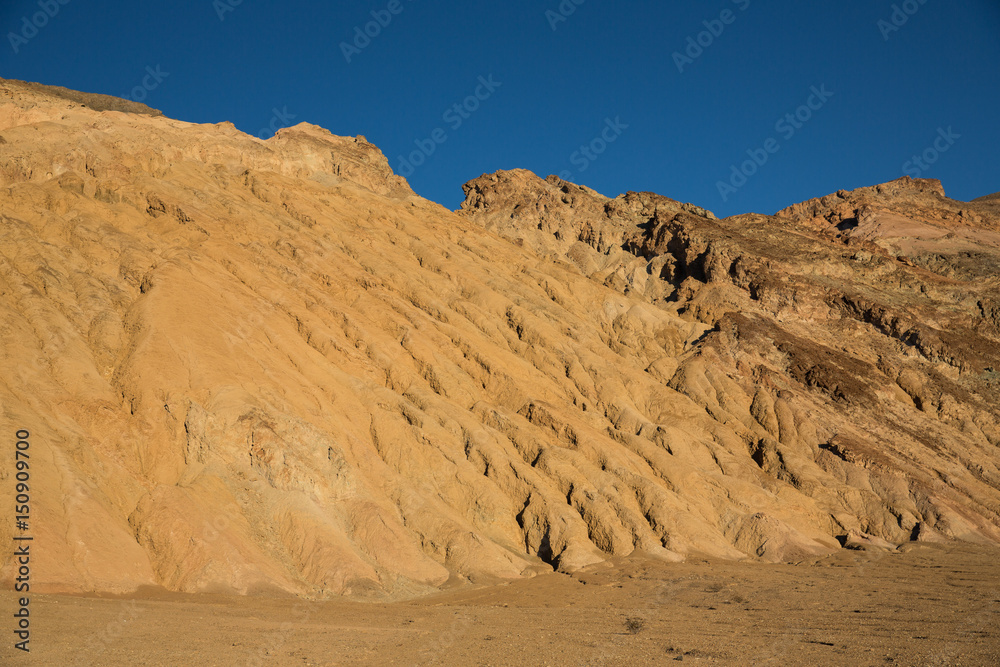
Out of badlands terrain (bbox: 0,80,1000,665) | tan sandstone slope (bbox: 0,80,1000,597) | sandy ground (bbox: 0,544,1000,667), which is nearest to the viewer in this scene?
sandy ground (bbox: 0,544,1000,667)

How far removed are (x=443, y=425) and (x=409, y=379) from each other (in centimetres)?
358

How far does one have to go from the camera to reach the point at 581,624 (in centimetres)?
2053

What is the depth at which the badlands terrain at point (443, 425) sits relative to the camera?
798 inches

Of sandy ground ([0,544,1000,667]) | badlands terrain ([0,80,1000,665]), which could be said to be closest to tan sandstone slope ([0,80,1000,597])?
badlands terrain ([0,80,1000,665])

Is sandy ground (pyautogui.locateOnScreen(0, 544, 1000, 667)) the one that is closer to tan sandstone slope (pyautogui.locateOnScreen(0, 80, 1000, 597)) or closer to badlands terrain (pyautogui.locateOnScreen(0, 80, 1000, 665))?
badlands terrain (pyautogui.locateOnScreen(0, 80, 1000, 665))

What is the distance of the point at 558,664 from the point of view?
52.9 ft

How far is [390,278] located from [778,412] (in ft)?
79.1

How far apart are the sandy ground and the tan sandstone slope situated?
7.84 ft

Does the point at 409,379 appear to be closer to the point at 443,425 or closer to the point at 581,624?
the point at 443,425

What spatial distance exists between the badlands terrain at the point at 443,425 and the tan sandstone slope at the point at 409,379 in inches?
6.3

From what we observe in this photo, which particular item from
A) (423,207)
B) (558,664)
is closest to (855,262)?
(423,207)

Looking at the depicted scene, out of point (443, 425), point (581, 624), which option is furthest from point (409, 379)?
point (581, 624)

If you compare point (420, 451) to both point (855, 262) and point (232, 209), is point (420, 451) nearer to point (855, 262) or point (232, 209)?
point (232, 209)

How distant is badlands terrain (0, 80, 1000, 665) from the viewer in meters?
20.3
